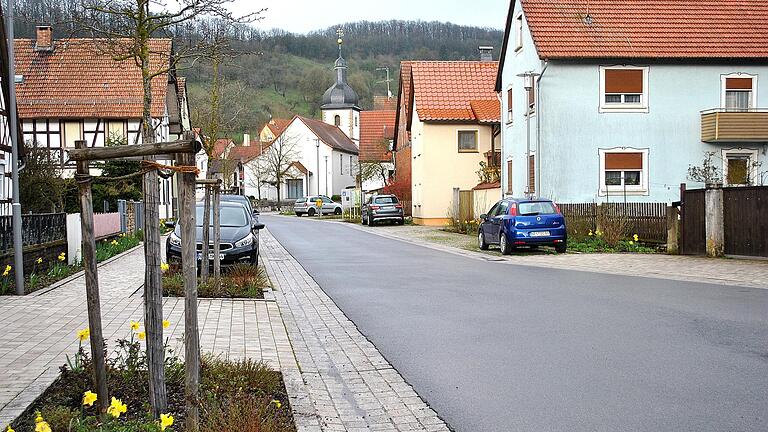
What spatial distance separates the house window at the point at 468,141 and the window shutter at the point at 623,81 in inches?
616

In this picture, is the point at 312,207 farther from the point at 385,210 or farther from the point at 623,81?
the point at 623,81

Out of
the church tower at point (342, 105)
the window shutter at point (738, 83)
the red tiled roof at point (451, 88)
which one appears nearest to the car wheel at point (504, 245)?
the window shutter at point (738, 83)

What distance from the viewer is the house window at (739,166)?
3149 cm

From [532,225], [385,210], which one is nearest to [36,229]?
[532,225]

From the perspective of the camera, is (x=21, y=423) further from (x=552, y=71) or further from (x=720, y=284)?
(x=552, y=71)

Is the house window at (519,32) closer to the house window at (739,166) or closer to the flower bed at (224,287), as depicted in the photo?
the house window at (739,166)

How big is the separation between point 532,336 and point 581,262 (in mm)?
11179

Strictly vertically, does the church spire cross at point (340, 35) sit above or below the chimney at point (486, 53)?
above

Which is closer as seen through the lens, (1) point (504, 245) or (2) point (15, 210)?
(2) point (15, 210)

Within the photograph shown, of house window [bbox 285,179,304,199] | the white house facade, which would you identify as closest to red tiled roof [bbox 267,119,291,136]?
house window [bbox 285,179,304,199]

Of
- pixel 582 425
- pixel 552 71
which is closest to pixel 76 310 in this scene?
pixel 582 425

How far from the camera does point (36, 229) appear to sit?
52.8ft

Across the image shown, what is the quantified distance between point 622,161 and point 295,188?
6934 cm

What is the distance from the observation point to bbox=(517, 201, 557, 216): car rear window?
76.6 ft
